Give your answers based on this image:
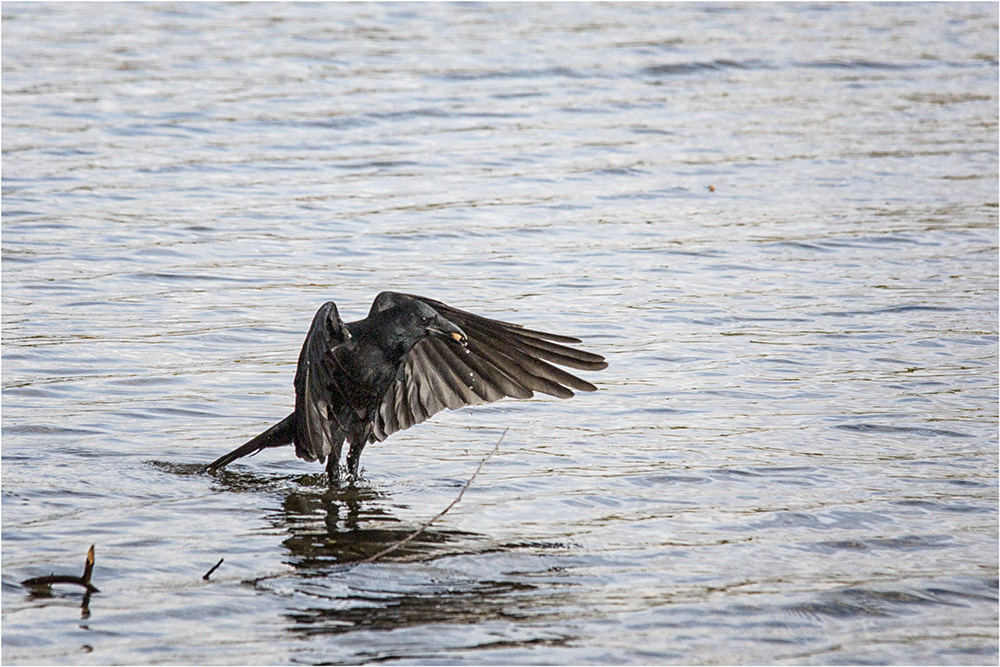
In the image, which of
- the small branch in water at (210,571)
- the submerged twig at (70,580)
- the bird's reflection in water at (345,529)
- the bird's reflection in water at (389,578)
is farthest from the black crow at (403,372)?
the submerged twig at (70,580)

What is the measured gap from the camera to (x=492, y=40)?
→ 671 inches

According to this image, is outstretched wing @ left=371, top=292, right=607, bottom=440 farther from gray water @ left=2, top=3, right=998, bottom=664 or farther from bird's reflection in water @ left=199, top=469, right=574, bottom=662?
bird's reflection in water @ left=199, top=469, right=574, bottom=662

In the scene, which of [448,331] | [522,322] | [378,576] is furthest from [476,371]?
[522,322]

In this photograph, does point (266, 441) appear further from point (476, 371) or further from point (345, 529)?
point (476, 371)

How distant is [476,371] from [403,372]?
311 millimetres

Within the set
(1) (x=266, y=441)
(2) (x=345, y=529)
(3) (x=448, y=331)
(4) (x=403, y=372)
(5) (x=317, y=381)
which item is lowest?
(2) (x=345, y=529)

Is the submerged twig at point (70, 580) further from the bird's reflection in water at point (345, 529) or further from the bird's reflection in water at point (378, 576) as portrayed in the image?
the bird's reflection in water at point (345, 529)

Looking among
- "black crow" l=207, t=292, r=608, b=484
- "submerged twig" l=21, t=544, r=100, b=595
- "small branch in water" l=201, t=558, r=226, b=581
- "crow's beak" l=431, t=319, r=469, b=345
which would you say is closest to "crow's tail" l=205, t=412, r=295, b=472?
"black crow" l=207, t=292, r=608, b=484

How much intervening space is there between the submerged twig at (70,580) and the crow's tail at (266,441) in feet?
4.14

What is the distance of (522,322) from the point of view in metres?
7.95

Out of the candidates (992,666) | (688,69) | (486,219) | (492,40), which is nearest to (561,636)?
(992,666)

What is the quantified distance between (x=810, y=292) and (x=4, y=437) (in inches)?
193

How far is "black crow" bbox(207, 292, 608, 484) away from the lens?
527 cm

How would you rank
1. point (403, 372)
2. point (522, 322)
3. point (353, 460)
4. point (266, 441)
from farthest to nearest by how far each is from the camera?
point (522, 322) < point (403, 372) < point (353, 460) < point (266, 441)
